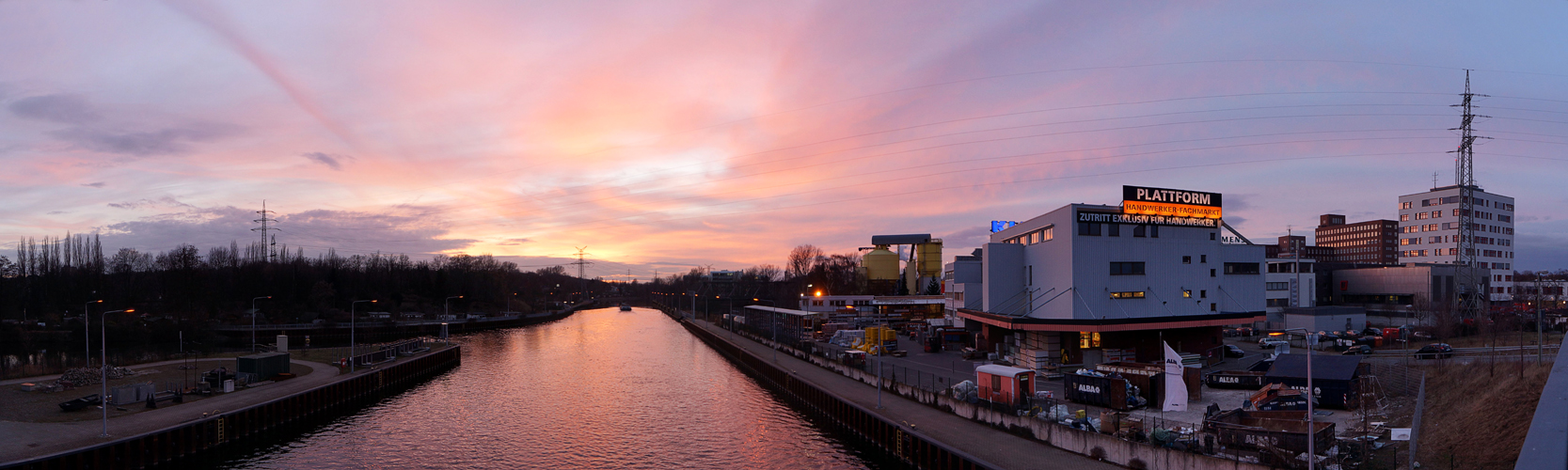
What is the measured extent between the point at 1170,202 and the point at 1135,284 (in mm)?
6964

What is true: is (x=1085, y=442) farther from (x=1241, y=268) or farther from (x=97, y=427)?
(x=97, y=427)

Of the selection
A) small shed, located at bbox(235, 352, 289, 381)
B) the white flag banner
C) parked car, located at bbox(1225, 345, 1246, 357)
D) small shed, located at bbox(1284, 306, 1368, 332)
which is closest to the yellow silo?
small shed, located at bbox(1284, 306, 1368, 332)

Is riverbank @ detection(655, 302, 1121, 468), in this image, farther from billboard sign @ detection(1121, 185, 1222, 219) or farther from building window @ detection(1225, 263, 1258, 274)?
building window @ detection(1225, 263, 1258, 274)

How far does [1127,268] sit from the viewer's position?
55.6 metres

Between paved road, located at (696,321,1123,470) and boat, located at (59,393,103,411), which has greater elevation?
boat, located at (59,393,103,411)

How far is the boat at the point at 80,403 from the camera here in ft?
130

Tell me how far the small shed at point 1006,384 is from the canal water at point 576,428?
23.5ft

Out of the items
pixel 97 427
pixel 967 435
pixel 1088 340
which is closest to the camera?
pixel 967 435

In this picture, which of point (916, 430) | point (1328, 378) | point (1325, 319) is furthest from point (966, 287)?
point (916, 430)

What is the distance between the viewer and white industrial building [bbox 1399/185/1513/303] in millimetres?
114188

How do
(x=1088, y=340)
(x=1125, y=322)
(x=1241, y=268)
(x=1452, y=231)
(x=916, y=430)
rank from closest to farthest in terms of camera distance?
(x=916, y=430) → (x=1125, y=322) → (x=1088, y=340) → (x=1241, y=268) → (x=1452, y=231)

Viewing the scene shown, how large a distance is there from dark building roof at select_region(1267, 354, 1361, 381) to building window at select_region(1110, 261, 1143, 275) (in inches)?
548

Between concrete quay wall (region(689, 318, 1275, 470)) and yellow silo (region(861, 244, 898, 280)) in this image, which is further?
yellow silo (region(861, 244, 898, 280))

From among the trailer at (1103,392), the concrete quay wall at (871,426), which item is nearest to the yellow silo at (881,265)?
the concrete quay wall at (871,426)
